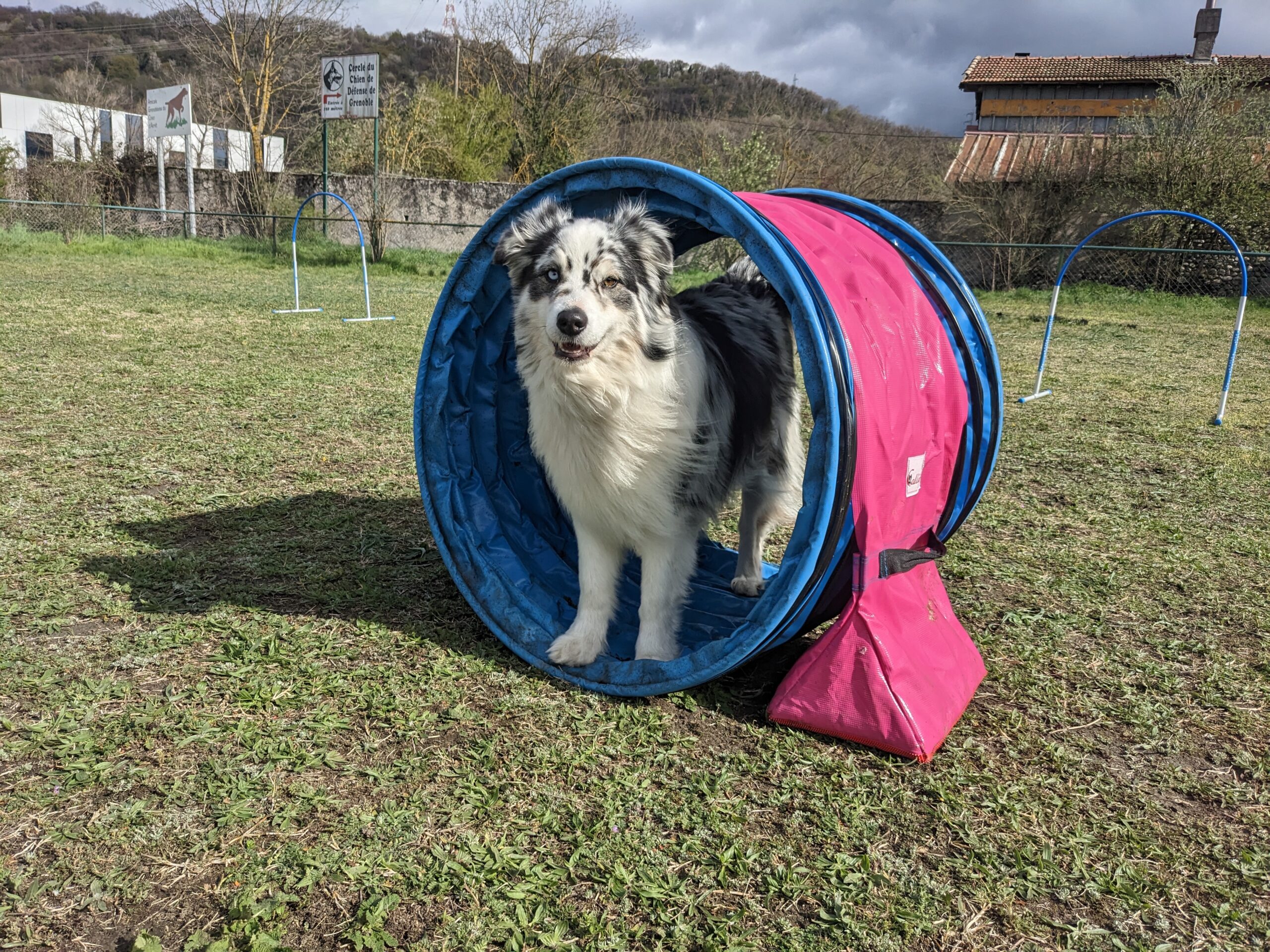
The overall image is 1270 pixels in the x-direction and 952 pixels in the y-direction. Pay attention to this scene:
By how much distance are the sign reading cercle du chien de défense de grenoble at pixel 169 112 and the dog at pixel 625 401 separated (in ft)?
84.4

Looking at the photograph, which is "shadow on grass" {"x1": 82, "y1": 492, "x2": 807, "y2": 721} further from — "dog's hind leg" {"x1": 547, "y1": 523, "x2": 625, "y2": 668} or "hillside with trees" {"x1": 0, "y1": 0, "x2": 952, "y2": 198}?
"hillside with trees" {"x1": 0, "y1": 0, "x2": 952, "y2": 198}

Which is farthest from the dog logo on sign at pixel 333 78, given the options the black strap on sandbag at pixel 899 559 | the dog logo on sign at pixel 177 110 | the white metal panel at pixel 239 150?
the black strap on sandbag at pixel 899 559

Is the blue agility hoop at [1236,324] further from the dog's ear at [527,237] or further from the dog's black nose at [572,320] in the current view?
the dog's black nose at [572,320]

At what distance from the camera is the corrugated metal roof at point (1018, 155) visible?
2003 centimetres

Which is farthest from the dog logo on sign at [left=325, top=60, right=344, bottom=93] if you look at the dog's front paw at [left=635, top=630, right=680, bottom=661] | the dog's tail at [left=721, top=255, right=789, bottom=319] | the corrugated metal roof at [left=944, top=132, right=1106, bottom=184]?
the dog's front paw at [left=635, top=630, right=680, bottom=661]

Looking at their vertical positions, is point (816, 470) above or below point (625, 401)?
below

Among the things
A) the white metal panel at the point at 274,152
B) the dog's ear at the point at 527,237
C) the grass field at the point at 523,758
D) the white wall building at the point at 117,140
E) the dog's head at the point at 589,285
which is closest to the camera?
the grass field at the point at 523,758

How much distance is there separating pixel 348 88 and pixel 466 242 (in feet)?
15.8

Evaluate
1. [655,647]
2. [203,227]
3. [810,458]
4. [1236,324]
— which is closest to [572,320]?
[810,458]

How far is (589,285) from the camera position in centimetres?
312

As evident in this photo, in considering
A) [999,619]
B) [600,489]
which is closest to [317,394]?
[600,489]

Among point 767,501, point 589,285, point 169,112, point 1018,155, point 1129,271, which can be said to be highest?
point 1018,155

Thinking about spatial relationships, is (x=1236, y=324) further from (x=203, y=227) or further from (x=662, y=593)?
(x=203, y=227)

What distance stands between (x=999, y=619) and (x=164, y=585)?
12.2 ft
